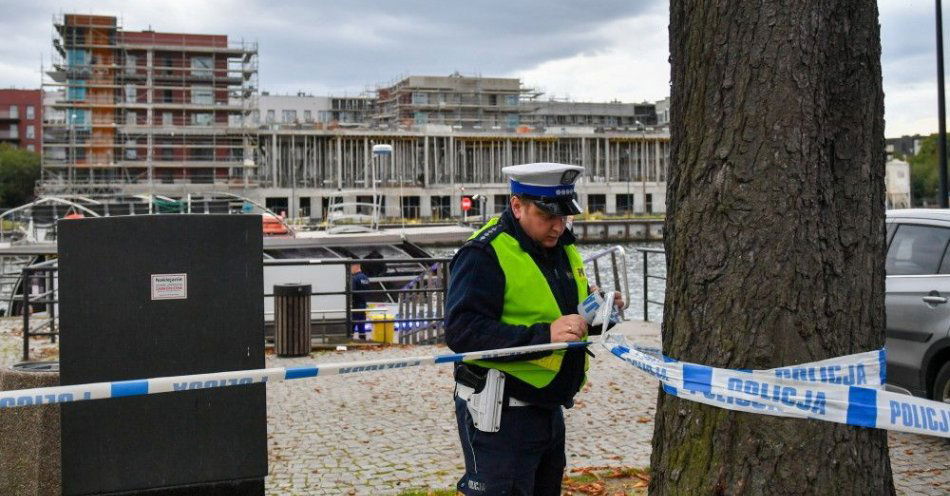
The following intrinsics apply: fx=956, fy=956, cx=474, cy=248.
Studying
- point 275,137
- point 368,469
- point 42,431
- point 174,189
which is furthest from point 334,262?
point 275,137

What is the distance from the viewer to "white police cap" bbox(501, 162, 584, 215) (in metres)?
3.75

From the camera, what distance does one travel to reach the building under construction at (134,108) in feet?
327

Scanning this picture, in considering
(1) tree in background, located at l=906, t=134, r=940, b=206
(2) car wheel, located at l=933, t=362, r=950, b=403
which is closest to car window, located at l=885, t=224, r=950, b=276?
(2) car wheel, located at l=933, t=362, r=950, b=403

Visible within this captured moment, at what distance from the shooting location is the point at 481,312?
3.72 m

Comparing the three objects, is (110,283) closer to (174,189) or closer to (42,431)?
(42,431)

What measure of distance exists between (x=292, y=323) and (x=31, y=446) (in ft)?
27.5

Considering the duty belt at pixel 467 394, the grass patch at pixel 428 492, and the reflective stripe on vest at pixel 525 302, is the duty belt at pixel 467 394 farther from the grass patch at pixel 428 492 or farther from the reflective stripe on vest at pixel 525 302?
the grass patch at pixel 428 492

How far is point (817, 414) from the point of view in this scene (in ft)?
11.2

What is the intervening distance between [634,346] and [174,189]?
10051 centimetres

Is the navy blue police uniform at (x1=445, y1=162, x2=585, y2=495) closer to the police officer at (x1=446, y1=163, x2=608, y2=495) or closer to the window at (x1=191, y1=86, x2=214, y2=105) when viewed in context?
the police officer at (x1=446, y1=163, x2=608, y2=495)

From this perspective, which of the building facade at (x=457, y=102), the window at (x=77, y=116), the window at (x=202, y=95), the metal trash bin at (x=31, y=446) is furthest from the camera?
the building facade at (x=457, y=102)

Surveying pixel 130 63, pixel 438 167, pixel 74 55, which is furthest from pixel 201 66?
pixel 438 167

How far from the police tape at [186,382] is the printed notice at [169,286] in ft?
2.40

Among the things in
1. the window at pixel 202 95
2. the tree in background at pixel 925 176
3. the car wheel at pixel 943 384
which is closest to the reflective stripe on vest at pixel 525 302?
the car wheel at pixel 943 384
